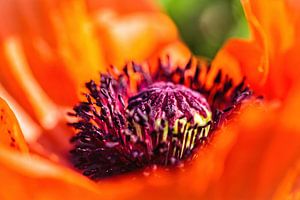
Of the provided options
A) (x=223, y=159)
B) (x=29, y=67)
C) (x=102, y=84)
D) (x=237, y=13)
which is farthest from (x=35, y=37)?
(x=223, y=159)

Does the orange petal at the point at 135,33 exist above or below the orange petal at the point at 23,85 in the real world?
above

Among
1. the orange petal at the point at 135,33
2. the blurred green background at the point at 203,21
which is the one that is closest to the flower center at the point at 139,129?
the orange petal at the point at 135,33

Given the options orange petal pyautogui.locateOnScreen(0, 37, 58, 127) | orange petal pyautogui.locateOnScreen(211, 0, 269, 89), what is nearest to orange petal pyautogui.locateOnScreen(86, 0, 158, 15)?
orange petal pyautogui.locateOnScreen(0, 37, 58, 127)

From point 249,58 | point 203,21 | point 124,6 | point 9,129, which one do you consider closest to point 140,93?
point 249,58

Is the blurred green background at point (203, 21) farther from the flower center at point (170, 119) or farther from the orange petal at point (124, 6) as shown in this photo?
the flower center at point (170, 119)

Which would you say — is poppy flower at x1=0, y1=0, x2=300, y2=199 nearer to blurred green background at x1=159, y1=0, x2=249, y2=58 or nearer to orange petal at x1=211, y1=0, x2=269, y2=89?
orange petal at x1=211, y1=0, x2=269, y2=89

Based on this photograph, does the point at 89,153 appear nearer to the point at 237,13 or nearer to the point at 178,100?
the point at 178,100
